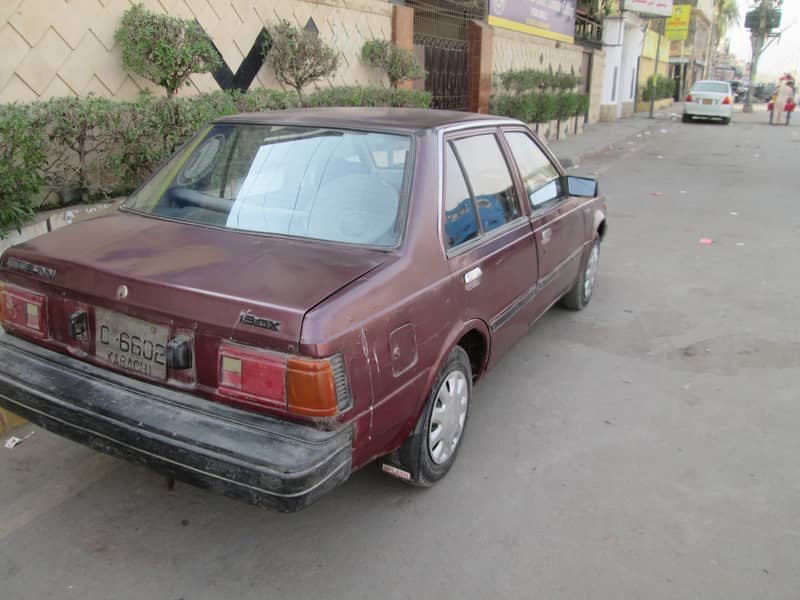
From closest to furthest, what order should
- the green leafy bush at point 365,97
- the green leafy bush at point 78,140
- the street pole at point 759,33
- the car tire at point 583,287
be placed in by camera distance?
the green leafy bush at point 78,140
the car tire at point 583,287
the green leafy bush at point 365,97
the street pole at point 759,33

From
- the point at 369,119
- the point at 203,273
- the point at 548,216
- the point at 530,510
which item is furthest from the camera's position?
the point at 548,216

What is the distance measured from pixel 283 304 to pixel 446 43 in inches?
517

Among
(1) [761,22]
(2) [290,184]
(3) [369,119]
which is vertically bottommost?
(2) [290,184]

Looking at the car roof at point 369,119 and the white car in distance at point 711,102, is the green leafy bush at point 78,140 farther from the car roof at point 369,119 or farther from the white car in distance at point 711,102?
the white car in distance at point 711,102

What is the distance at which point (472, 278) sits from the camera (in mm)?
3199

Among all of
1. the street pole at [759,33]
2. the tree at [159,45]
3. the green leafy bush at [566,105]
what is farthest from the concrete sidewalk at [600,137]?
the street pole at [759,33]

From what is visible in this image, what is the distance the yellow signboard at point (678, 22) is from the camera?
34.2 m

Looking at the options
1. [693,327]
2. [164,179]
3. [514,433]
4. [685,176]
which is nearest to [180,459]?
[164,179]

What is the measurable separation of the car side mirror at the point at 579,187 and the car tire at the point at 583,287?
0.90 m

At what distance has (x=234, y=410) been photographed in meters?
2.44

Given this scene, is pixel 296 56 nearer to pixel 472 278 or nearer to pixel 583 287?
pixel 583 287

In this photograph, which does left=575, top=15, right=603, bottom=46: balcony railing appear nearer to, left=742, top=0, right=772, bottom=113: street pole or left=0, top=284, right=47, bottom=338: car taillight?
left=742, top=0, right=772, bottom=113: street pole

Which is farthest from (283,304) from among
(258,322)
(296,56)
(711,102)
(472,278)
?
(711,102)

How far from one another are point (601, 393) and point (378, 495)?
1767mm
